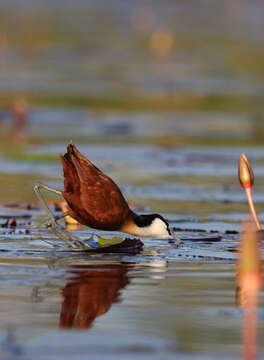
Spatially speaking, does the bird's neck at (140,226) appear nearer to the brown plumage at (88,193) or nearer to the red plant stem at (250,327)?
the brown plumage at (88,193)

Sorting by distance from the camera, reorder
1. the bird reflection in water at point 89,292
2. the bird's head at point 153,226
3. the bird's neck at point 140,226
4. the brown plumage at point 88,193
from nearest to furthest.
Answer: the bird reflection in water at point 89,292 → the brown plumage at point 88,193 → the bird's head at point 153,226 → the bird's neck at point 140,226

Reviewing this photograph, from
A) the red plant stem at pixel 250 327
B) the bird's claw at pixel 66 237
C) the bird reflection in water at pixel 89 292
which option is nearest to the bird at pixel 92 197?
the bird's claw at pixel 66 237

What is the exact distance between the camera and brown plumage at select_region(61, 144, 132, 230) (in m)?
7.66

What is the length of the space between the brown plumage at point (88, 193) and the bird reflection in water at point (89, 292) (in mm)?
664

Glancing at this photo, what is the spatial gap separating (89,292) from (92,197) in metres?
1.50

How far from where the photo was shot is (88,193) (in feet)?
A: 25.2

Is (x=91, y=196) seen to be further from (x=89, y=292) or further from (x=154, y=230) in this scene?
(x=89, y=292)

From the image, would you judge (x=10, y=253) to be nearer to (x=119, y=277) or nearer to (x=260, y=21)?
(x=119, y=277)

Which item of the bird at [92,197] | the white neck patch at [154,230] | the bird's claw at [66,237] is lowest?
the bird's claw at [66,237]

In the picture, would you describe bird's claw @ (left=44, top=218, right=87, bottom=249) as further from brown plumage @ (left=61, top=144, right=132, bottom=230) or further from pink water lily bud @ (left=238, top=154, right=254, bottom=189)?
pink water lily bud @ (left=238, top=154, right=254, bottom=189)

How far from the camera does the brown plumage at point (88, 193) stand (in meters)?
7.66

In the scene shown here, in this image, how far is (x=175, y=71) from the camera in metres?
24.6

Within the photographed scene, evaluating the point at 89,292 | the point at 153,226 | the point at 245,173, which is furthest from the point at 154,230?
the point at 89,292

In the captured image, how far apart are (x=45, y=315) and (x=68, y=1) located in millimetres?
33721
